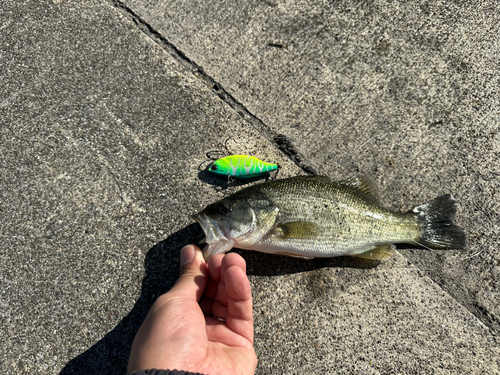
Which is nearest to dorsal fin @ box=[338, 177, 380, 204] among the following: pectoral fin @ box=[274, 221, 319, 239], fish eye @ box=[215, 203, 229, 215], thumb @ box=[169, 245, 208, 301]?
pectoral fin @ box=[274, 221, 319, 239]

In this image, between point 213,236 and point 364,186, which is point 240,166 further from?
point 364,186

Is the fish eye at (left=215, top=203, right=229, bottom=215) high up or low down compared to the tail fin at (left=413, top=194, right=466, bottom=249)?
down

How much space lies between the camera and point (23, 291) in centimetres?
292

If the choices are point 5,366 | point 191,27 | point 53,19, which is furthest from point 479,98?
point 5,366

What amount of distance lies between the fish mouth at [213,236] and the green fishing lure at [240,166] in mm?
561

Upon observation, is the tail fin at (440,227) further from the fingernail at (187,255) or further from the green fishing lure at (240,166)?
the fingernail at (187,255)

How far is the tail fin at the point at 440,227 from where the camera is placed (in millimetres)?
2971

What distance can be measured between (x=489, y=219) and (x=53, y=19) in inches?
199

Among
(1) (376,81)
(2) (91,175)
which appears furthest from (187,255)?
(1) (376,81)

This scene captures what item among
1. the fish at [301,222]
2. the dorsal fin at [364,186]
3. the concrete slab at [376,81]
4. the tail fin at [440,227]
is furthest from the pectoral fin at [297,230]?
the tail fin at [440,227]

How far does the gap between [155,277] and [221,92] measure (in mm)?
2011

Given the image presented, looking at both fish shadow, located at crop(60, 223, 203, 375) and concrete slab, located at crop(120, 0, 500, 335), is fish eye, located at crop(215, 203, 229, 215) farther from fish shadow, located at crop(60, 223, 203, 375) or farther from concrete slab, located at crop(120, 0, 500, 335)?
concrete slab, located at crop(120, 0, 500, 335)

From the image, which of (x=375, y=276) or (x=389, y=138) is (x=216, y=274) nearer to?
(x=375, y=276)

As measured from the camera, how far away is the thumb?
8.29 ft
